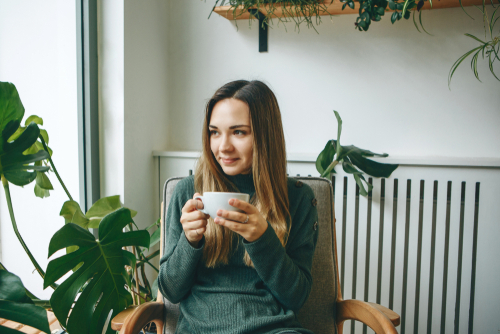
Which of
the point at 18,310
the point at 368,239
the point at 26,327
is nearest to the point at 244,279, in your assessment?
the point at 18,310

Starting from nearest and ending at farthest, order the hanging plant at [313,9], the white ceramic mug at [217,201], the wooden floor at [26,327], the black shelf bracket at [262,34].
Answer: the white ceramic mug at [217,201] → the hanging plant at [313,9] → the wooden floor at [26,327] → the black shelf bracket at [262,34]

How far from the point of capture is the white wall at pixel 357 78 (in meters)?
1.41

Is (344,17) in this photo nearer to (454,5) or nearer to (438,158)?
(454,5)

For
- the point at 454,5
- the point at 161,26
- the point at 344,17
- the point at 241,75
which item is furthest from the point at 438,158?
the point at 161,26

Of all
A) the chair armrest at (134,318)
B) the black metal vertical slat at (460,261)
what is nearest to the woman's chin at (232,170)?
the chair armrest at (134,318)

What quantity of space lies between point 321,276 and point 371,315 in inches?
8.6

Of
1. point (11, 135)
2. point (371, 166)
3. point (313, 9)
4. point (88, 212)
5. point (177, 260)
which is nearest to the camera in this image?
point (11, 135)

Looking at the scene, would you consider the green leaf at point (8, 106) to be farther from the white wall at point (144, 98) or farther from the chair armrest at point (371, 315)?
the chair armrest at point (371, 315)

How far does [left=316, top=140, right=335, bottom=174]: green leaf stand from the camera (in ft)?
4.35

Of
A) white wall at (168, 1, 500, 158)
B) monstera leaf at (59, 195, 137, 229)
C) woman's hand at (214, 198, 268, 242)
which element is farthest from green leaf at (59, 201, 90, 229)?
white wall at (168, 1, 500, 158)

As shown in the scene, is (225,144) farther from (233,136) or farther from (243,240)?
(243,240)

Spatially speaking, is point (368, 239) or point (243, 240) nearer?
point (243, 240)

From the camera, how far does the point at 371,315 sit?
2.92 feet

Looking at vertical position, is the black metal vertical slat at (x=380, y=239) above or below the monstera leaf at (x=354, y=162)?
below
